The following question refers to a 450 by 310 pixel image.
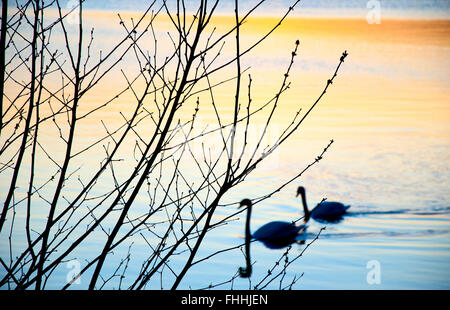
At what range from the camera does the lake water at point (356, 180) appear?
25.7ft

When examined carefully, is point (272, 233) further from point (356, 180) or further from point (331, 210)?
point (356, 180)

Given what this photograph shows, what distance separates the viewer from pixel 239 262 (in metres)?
8.05

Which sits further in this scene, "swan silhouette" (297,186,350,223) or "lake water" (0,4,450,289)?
"swan silhouette" (297,186,350,223)

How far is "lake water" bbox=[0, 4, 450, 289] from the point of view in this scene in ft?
25.7

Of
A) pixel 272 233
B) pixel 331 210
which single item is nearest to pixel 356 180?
pixel 331 210

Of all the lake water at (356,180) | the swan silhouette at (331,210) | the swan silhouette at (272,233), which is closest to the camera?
the lake water at (356,180)

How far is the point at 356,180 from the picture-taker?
38.9ft

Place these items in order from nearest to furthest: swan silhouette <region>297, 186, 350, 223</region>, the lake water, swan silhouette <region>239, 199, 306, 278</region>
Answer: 1. the lake water
2. swan silhouette <region>239, 199, 306, 278</region>
3. swan silhouette <region>297, 186, 350, 223</region>

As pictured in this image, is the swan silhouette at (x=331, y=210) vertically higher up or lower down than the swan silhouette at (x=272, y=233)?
higher up

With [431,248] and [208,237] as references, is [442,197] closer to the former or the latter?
[431,248]

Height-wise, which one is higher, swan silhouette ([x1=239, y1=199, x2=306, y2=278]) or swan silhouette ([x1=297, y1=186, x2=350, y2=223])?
swan silhouette ([x1=297, y1=186, x2=350, y2=223])

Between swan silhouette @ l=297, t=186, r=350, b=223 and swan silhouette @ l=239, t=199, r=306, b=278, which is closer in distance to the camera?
swan silhouette @ l=239, t=199, r=306, b=278

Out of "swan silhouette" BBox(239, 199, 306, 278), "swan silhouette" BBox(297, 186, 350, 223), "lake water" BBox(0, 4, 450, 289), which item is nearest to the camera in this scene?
"lake water" BBox(0, 4, 450, 289)
